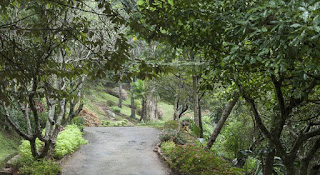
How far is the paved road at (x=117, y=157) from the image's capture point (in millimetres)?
9453

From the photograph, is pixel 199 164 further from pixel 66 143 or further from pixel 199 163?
pixel 66 143

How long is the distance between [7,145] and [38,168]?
351 centimetres

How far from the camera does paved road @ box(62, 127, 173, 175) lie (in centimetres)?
945

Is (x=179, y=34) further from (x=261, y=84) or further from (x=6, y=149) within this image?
(x=6, y=149)

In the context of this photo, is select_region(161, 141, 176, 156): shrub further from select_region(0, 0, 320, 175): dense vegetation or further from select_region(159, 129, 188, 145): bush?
select_region(0, 0, 320, 175): dense vegetation

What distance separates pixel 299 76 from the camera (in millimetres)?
3135

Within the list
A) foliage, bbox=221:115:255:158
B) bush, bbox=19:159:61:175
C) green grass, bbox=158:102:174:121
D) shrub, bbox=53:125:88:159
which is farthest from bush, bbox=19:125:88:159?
green grass, bbox=158:102:174:121

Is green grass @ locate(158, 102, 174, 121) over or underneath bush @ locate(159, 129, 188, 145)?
underneath

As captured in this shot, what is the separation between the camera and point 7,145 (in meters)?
10.5

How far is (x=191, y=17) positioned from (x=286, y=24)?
5.71 feet

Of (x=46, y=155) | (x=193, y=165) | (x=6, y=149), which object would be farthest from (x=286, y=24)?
(x=6, y=149)

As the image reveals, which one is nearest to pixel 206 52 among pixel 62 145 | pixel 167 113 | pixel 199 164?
pixel 199 164

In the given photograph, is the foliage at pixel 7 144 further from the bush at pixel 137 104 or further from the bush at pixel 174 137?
the bush at pixel 137 104

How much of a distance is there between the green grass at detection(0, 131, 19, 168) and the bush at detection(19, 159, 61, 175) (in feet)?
4.06
